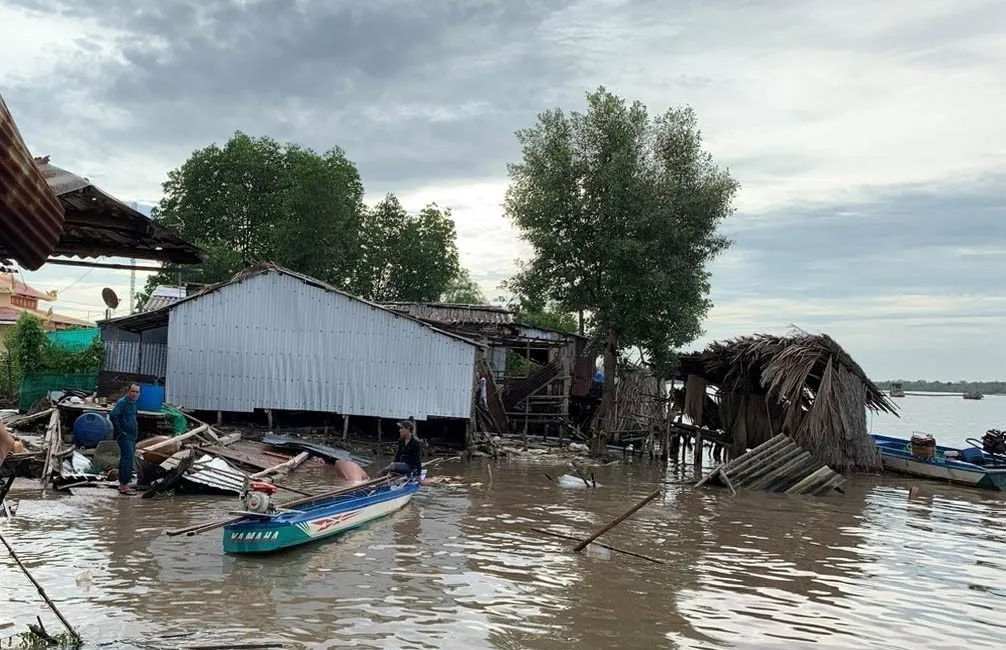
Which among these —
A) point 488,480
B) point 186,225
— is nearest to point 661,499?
point 488,480

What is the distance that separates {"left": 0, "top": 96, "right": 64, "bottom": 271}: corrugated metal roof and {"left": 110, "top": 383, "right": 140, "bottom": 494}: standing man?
470 inches

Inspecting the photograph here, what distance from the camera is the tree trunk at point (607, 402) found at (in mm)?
27594

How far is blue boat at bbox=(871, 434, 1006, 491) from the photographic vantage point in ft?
73.7

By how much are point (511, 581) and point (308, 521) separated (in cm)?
290

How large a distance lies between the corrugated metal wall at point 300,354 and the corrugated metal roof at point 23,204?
20.9 m

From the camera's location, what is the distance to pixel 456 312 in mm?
34281

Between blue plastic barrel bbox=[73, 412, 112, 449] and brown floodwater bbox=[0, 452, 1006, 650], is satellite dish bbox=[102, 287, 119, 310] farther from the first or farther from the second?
brown floodwater bbox=[0, 452, 1006, 650]

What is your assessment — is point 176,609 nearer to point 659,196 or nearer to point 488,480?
point 488,480

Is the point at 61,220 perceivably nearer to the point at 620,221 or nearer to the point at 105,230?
the point at 105,230

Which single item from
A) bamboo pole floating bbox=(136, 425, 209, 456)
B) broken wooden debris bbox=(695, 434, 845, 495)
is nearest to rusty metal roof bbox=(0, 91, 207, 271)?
bamboo pole floating bbox=(136, 425, 209, 456)

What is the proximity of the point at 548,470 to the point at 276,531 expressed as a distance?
43.0ft

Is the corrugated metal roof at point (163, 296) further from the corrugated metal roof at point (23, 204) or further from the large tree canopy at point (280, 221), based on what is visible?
the corrugated metal roof at point (23, 204)

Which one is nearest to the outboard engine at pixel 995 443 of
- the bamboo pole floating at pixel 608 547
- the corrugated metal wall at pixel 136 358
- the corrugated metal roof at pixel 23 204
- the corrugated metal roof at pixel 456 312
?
the bamboo pole floating at pixel 608 547

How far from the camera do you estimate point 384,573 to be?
413 inches
